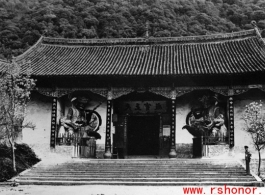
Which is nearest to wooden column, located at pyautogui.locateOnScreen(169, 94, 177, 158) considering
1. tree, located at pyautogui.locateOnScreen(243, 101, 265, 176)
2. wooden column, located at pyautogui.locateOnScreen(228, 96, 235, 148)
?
wooden column, located at pyautogui.locateOnScreen(228, 96, 235, 148)

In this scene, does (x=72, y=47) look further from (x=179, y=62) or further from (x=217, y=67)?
(x=217, y=67)

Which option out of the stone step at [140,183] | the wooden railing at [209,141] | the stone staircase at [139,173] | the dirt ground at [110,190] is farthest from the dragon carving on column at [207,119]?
the dirt ground at [110,190]

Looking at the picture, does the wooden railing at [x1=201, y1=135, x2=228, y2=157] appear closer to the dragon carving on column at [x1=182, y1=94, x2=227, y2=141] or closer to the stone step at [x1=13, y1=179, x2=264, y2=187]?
the dragon carving on column at [x1=182, y1=94, x2=227, y2=141]

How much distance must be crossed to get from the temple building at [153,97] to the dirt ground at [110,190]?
586 cm

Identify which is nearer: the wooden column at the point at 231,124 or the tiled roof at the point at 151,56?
the wooden column at the point at 231,124

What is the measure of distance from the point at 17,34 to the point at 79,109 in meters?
40.1

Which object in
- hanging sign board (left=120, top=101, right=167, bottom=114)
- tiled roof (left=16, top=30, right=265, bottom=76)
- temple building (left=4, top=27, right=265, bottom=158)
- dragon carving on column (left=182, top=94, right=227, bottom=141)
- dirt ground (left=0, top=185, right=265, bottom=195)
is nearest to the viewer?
dirt ground (left=0, top=185, right=265, bottom=195)

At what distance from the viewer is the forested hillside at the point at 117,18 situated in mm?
57000

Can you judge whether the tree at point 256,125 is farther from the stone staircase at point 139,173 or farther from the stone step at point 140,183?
the stone step at point 140,183

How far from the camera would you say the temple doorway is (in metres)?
21.7

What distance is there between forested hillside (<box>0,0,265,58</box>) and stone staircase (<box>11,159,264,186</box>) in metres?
39.5

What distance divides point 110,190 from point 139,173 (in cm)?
290

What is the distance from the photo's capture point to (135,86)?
2030 centimetres

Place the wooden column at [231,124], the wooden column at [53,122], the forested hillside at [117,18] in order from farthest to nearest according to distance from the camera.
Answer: the forested hillside at [117,18] < the wooden column at [53,122] < the wooden column at [231,124]
